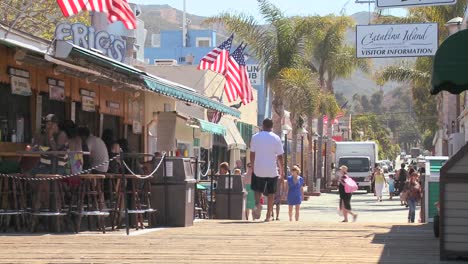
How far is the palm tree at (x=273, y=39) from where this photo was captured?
149 ft

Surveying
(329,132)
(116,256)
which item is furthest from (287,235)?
(329,132)

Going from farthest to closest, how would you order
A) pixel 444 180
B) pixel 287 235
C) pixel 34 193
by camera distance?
pixel 34 193 → pixel 287 235 → pixel 444 180

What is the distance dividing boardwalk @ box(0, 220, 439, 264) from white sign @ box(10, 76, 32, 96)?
332cm

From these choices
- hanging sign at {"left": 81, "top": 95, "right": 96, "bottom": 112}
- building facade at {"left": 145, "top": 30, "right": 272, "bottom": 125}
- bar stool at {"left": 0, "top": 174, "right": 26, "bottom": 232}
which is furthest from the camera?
building facade at {"left": 145, "top": 30, "right": 272, "bottom": 125}

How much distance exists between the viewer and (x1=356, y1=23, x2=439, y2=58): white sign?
14.5 metres

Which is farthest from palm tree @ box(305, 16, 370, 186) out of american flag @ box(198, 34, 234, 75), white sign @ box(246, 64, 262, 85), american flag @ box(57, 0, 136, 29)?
american flag @ box(57, 0, 136, 29)

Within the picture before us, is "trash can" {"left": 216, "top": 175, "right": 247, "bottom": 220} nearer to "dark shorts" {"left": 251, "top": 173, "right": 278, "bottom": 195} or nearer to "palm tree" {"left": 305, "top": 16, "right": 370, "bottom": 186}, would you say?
"dark shorts" {"left": 251, "top": 173, "right": 278, "bottom": 195}

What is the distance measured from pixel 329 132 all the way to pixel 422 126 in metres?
18.0

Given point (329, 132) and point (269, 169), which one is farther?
point (329, 132)

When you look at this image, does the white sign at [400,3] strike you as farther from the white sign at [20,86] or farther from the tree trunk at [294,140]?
the tree trunk at [294,140]

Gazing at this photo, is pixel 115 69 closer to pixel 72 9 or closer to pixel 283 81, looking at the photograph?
pixel 72 9

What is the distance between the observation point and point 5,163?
43.5 feet

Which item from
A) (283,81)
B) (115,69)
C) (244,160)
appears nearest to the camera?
(115,69)

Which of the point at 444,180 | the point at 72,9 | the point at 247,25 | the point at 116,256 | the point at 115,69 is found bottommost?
the point at 116,256
